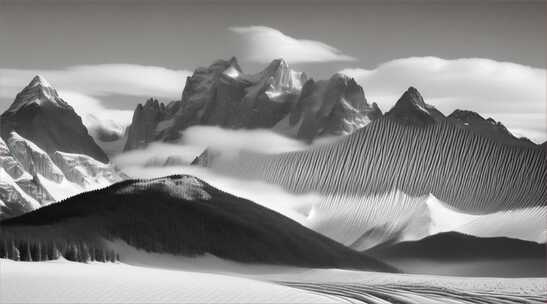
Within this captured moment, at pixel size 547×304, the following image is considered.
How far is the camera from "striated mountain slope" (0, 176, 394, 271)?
2968 inches

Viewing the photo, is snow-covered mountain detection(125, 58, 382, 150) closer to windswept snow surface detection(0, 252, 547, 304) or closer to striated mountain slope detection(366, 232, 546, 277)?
windswept snow surface detection(0, 252, 547, 304)

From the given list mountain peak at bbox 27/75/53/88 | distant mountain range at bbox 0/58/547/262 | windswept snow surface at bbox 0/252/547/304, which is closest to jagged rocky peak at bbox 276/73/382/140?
distant mountain range at bbox 0/58/547/262

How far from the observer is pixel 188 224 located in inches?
3351

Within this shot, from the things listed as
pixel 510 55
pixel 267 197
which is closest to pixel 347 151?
pixel 267 197

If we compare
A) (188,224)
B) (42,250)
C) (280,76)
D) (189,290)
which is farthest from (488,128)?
(189,290)

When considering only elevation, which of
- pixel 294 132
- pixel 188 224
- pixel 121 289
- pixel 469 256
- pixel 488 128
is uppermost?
pixel 488 128

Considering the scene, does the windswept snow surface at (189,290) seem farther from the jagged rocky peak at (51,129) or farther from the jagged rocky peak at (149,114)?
the jagged rocky peak at (51,129)

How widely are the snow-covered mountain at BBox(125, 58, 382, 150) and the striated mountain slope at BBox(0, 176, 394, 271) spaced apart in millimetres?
6950

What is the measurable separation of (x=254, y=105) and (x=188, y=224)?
43.5 m

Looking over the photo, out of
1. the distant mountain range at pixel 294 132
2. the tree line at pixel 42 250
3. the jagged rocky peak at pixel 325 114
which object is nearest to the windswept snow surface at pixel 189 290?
the tree line at pixel 42 250

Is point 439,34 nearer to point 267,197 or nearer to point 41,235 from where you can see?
point 41,235

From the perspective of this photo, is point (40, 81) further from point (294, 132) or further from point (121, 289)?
point (294, 132)

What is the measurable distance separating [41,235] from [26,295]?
2477 cm

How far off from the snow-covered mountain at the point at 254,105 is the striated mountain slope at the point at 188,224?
695cm
